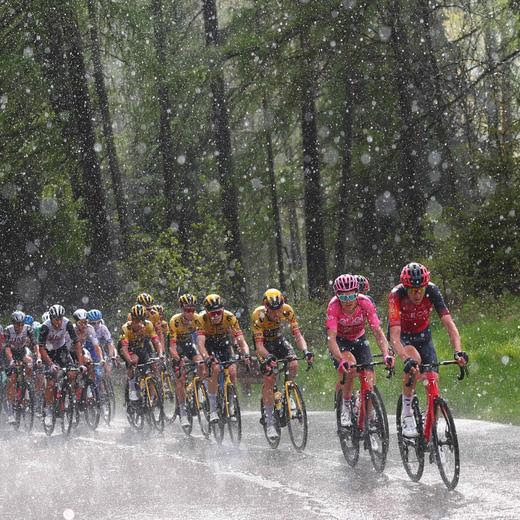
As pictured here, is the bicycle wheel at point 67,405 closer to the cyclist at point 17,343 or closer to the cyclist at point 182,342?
the cyclist at point 182,342

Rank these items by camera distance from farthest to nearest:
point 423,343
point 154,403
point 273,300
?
point 154,403
point 273,300
point 423,343

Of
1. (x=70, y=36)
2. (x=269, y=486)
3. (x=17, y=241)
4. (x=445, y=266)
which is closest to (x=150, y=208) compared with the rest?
(x=17, y=241)

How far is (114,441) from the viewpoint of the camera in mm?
15766

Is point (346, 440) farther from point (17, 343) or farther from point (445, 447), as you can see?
point (17, 343)

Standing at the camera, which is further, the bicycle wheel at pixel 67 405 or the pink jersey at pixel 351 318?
the bicycle wheel at pixel 67 405

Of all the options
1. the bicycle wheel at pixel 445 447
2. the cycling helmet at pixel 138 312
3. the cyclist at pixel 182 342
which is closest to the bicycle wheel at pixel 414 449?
the bicycle wheel at pixel 445 447

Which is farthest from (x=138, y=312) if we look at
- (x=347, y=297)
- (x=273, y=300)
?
(x=347, y=297)

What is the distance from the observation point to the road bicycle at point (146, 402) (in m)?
16.7

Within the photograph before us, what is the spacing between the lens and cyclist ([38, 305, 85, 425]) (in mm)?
17594

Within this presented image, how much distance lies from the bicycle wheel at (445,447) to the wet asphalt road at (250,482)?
0.53 feet

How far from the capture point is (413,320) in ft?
34.1

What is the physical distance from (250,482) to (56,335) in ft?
25.7

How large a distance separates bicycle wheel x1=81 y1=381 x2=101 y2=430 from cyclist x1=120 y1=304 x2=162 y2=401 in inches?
26.6

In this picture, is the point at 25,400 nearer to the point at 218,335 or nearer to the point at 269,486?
the point at 218,335
